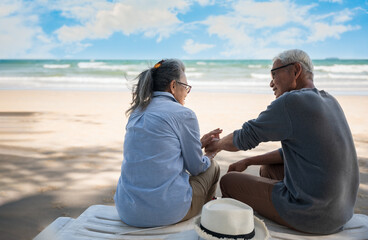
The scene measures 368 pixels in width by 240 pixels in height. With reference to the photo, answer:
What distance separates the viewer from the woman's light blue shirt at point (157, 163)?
1853 mm

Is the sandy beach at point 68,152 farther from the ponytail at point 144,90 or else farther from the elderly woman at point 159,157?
the ponytail at point 144,90

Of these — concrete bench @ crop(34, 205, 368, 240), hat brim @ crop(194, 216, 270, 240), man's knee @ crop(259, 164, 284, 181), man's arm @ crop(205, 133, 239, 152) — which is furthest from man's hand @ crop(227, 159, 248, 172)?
hat brim @ crop(194, 216, 270, 240)

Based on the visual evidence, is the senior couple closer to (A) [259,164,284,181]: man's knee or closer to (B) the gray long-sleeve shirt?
(B) the gray long-sleeve shirt

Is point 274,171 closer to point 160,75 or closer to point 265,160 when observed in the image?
point 265,160

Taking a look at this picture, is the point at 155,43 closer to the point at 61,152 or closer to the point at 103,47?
the point at 103,47

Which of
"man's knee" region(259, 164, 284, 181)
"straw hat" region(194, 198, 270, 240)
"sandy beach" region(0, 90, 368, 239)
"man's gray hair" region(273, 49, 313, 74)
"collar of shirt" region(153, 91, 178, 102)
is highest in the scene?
"man's gray hair" region(273, 49, 313, 74)

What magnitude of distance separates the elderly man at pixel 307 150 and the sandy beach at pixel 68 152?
1146mm

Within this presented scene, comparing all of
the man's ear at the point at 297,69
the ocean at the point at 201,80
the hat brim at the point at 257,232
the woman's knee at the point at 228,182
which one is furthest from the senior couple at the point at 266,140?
Answer: the ocean at the point at 201,80

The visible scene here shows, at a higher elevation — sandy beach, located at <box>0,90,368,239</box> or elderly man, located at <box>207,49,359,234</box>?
elderly man, located at <box>207,49,359,234</box>

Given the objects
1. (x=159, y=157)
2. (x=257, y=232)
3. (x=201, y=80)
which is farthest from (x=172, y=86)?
(x=201, y=80)

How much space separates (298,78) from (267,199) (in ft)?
2.56

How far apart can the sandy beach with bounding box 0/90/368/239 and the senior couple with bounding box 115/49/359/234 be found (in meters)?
1.07

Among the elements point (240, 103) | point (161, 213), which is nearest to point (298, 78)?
point (161, 213)

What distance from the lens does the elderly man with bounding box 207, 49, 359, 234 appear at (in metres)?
1.73
